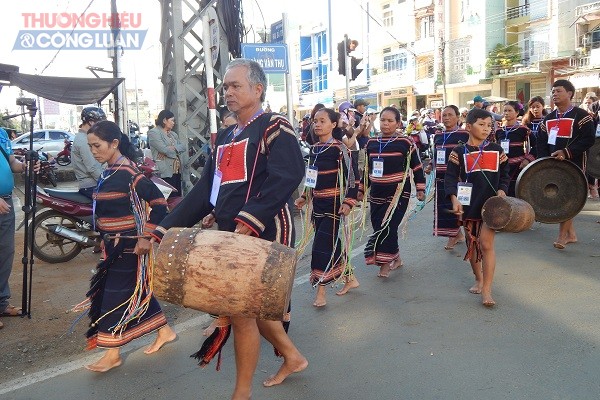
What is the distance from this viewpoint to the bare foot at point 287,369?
3.68m

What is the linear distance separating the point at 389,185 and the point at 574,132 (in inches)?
102

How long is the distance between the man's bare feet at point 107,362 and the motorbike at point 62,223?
3.24 meters

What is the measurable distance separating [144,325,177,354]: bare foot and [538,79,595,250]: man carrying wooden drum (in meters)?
4.72

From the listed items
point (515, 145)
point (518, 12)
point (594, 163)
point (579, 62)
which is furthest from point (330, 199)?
point (518, 12)

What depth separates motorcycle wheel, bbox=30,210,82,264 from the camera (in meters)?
7.23

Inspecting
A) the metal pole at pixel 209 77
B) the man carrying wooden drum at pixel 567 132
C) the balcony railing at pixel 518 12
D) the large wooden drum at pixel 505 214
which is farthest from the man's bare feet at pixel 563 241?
the balcony railing at pixel 518 12

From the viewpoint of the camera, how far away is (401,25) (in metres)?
44.1

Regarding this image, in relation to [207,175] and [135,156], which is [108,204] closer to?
[135,156]

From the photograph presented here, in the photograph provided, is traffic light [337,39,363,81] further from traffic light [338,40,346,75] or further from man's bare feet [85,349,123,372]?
A: man's bare feet [85,349,123,372]

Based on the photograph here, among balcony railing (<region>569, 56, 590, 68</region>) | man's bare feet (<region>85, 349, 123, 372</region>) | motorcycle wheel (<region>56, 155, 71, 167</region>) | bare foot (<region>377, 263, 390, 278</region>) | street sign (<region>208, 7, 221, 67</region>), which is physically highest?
balcony railing (<region>569, 56, 590, 68</region>)

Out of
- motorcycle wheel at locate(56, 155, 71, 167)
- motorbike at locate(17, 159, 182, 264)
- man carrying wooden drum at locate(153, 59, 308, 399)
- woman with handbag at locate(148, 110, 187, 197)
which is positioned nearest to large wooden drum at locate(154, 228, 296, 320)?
man carrying wooden drum at locate(153, 59, 308, 399)

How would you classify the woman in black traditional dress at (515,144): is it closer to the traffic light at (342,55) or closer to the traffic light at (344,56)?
the traffic light at (344,56)

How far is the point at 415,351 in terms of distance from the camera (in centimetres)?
411

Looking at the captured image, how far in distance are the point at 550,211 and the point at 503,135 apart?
76.3 inches
